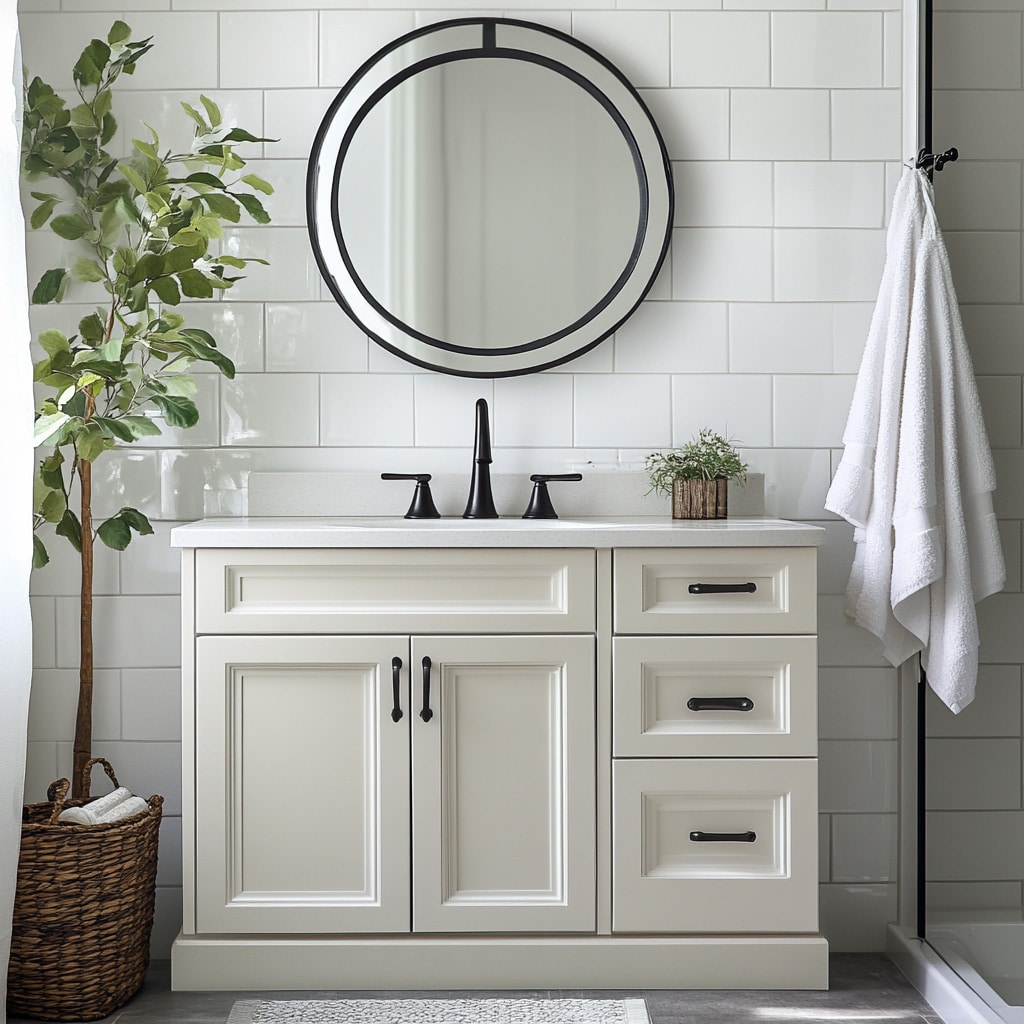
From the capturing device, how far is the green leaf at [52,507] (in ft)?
6.55

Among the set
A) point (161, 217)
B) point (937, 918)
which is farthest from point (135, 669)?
point (937, 918)

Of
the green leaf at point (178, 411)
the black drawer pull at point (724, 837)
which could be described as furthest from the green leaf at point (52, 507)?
the black drawer pull at point (724, 837)

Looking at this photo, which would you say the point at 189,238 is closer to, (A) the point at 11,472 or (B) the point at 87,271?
(B) the point at 87,271

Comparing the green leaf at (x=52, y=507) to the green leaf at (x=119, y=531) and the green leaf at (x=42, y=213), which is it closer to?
the green leaf at (x=119, y=531)

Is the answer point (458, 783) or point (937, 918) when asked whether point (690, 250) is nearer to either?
point (458, 783)

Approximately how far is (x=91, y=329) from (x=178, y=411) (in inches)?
11.5

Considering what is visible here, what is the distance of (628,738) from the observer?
1.99 m

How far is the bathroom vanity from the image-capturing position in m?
1.98

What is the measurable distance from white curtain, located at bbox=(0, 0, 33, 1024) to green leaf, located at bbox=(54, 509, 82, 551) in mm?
272

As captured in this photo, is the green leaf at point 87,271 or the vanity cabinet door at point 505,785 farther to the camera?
the green leaf at point 87,271

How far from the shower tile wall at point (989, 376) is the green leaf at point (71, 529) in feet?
5.48

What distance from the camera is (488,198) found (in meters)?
2.32

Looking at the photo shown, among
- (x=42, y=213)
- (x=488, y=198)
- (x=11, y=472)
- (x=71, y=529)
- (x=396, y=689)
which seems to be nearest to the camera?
(x=11, y=472)

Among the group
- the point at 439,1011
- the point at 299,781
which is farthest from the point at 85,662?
the point at 439,1011
